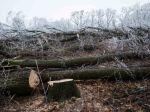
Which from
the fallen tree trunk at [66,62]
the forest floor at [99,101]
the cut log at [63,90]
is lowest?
the forest floor at [99,101]

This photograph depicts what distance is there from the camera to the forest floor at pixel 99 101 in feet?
15.5

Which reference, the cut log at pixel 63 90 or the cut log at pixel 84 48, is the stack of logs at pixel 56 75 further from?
the cut log at pixel 84 48

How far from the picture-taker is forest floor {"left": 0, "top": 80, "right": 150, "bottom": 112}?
471 cm

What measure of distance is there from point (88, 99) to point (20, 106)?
1365mm

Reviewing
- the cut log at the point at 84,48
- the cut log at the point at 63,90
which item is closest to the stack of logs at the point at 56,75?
the cut log at the point at 63,90

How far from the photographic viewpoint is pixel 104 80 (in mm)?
5969

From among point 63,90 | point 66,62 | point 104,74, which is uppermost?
point 66,62

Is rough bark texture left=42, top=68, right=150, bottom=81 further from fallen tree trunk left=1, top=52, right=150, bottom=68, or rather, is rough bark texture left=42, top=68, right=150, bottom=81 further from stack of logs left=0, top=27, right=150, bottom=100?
fallen tree trunk left=1, top=52, right=150, bottom=68

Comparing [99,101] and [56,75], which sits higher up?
[56,75]

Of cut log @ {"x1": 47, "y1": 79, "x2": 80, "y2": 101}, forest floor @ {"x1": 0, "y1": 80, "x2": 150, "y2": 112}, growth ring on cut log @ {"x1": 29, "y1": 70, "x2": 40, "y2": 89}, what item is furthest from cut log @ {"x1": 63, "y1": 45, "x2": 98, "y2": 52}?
cut log @ {"x1": 47, "y1": 79, "x2": 80, "y2": 101}

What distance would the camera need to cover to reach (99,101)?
16.4 ft

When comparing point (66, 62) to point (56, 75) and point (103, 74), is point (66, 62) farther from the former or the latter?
point (103, 74)

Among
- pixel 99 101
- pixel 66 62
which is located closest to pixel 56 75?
pixel 66 62

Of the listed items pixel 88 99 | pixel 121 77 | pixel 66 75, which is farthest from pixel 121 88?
pixel 66 75
